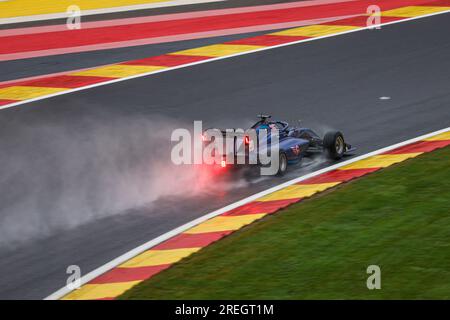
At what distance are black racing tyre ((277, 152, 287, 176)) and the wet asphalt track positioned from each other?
198 millimetres

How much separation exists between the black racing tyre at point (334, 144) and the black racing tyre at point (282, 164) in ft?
2.81

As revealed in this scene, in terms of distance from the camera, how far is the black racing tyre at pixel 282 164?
15.0 metres

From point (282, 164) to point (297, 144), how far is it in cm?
49

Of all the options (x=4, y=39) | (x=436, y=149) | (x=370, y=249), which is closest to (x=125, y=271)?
(x=370, y=249)

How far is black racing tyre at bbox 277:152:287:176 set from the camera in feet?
49.3

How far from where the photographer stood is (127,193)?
47.2 ft

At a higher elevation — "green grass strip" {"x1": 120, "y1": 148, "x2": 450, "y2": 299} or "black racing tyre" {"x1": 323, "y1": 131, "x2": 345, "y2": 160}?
"black racing tyre" {"x1": 323, "y1": 131, "x2": 345, "y2": 160}

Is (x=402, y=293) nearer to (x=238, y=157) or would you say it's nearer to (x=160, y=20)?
(x=238, y=157)

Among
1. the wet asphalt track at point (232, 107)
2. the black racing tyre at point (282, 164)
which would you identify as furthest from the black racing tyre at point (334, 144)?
the black racing tyre at point (282, 164)

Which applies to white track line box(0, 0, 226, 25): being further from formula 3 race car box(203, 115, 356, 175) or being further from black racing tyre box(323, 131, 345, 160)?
black racing tyre box(323, 131, 345, 160)

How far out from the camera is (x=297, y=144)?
15.4m

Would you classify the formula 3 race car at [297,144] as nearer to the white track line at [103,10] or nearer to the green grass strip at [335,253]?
the green grass strip at [335,253]

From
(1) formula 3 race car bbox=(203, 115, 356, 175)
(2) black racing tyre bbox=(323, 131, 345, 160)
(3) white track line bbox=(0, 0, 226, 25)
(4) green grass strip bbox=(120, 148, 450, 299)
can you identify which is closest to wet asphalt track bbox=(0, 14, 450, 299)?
(1) formula 3 race car bbox=(203, 115, 356, 175)
